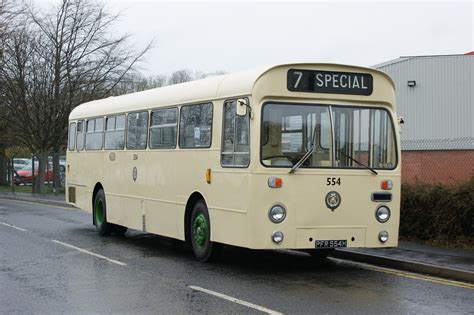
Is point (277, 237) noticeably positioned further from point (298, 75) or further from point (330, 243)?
point (298, 75)

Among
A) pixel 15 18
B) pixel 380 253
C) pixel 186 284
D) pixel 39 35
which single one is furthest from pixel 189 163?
pixel 15 18

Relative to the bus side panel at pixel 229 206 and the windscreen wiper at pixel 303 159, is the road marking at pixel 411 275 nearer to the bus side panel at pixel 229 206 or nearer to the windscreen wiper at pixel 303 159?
the windscreen wiper at pixel 303 159

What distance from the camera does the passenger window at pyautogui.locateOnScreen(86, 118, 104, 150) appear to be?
15.4 metres

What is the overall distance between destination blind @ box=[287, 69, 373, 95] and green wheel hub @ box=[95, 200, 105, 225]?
7006mm

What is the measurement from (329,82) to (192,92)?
2553 mm

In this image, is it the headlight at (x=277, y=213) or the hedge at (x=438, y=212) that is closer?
the headlight at (x=277, y=213)

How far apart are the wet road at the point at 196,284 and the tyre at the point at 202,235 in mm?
197

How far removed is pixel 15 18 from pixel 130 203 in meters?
24.0

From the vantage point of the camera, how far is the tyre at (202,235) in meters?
10.6

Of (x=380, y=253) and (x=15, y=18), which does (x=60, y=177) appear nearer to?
(x=15, y=18)

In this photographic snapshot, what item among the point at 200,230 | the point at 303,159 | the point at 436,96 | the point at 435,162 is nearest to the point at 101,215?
the point at 200,230

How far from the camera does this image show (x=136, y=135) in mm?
13359

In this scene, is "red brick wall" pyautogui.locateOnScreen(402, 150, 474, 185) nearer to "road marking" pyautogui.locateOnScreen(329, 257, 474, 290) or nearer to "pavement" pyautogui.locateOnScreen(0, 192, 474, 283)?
"pavement" pyautogui.locateOnScreen(0, 192, 474, 283)

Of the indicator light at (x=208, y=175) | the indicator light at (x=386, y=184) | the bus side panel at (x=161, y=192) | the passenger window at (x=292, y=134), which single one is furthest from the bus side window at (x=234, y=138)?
the indicator light at (x=386, y=184)
